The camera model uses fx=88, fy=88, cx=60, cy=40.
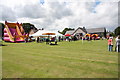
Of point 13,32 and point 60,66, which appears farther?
point 13,32

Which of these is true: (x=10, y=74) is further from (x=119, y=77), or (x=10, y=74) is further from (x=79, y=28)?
(x=79, y=28)

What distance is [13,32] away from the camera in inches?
1022

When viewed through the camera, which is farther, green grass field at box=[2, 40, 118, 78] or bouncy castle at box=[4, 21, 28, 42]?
bouncy castle at box=[4, 21, 28, 42]

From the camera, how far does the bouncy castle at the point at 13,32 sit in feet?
78.1

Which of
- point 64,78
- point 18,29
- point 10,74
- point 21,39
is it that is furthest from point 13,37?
point 64,78

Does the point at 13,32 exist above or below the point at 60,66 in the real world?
above

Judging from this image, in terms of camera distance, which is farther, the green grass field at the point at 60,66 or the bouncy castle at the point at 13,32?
the bouncy castle at the point at 13,32

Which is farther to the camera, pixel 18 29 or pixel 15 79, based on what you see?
pixel 18 29

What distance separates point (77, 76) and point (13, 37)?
78.5 feet

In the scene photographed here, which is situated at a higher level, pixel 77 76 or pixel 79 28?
pixel 79 28

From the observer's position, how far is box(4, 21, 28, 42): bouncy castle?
23.8 m

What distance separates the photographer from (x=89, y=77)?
3.52 m

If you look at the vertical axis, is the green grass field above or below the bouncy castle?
below

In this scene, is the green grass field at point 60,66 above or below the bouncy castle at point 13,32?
below
